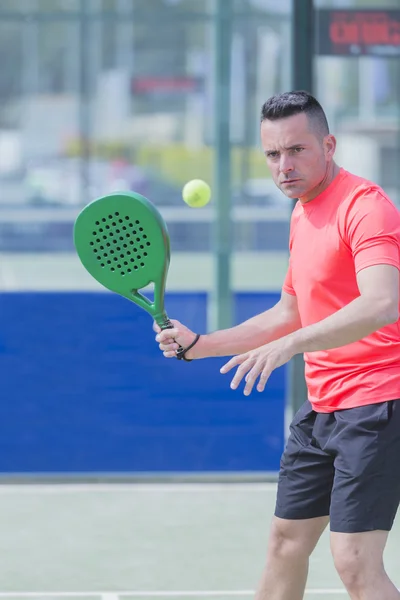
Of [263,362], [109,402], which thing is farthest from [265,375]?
[109,402]

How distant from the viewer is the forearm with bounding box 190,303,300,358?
10.1ft

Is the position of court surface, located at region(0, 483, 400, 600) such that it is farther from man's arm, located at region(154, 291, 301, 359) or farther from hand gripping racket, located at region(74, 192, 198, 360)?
hand gripping racket, located at region(74, 192, 198, 360)

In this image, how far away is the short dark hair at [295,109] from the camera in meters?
2.87

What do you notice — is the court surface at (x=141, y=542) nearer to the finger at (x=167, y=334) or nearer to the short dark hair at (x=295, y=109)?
the finger at (x=167, y=334)

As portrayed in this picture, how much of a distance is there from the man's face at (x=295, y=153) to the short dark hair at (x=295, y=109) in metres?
0.01

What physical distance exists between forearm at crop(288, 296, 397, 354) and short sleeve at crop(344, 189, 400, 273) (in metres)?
0.10

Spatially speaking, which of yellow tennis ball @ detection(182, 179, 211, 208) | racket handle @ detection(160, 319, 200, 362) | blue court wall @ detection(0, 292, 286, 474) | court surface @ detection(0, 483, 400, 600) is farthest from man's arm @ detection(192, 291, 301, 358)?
blue court wall @ detection(0, 292, 286, 474)

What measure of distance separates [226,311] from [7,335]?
106 centimetres

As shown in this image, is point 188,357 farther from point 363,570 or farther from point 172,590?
point 172,590

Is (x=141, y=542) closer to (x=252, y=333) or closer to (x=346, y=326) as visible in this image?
(x=252, y=333)

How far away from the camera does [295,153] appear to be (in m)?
2.88

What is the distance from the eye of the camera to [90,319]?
574cm

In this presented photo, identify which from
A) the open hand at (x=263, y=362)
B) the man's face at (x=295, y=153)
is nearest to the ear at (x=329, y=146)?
the man's face at (x=295, y=153)

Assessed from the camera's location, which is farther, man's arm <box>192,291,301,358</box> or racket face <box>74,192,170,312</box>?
man's arm <box>192,291,301,358</box>
